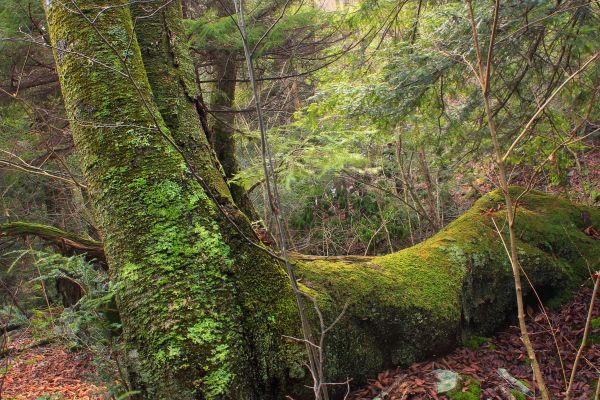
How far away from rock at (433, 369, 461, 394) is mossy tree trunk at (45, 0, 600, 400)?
0.72 feet

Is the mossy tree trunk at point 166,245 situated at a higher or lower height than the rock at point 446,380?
higher

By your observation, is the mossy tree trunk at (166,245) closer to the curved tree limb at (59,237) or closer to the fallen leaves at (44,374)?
the curved tree limb at (59,237)

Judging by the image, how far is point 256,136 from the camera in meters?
4.61

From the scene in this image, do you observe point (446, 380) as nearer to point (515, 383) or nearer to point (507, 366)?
point (515, 383)

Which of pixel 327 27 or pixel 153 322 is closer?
pixel 153 322

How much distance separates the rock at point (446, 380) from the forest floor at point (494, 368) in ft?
0.13

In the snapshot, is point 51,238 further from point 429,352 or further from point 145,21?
point 429,352

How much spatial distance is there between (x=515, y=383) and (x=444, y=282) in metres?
0.89

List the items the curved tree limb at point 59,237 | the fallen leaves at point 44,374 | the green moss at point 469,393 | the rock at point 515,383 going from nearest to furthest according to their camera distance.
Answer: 1. the green moss at point 469,393
2. the rock at point 515,383
3. the curved tree limb at point 59,237
4. the fallen leaves at point 44,374

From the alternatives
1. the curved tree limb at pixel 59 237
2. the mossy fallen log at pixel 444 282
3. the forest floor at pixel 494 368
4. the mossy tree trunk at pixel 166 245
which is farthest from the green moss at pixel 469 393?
the curved tree limb at pixel 59 237

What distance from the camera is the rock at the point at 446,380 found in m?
2.92

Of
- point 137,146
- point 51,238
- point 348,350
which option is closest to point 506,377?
point 348,350

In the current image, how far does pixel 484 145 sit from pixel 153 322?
5.24 meters

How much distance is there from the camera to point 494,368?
3332mm
